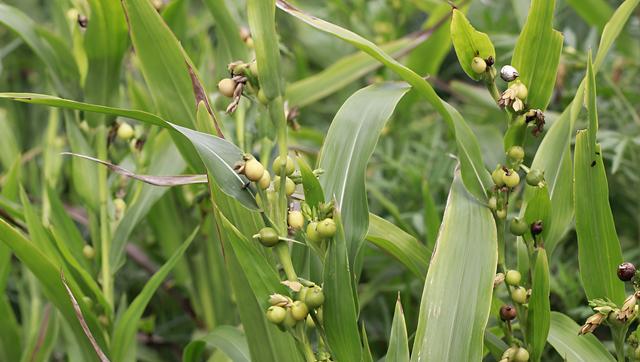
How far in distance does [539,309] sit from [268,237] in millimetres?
232

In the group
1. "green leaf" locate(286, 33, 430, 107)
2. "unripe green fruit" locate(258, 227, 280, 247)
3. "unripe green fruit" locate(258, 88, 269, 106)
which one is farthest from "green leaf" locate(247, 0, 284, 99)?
"green leaf" locate(286, 33, 430, 107)

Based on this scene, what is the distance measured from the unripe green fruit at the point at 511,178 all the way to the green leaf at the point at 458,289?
0.03m

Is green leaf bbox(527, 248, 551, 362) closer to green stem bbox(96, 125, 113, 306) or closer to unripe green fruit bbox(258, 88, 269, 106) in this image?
unripe green fruit bbox(258, 88, 269, 106)

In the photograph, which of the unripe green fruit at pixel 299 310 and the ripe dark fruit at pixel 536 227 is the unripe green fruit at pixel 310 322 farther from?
the ripe dark fruit at pixel 536 227

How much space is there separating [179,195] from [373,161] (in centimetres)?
39

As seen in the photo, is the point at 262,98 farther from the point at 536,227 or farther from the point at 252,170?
the point at 536,227

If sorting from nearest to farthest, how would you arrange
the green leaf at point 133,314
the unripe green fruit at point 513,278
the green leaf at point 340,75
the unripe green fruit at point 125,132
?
the unripe green fruit at point 513,278 → the green leaf at point 133,314 → the unripe green fruit at point 125,132 → the green leaf at point 340,75

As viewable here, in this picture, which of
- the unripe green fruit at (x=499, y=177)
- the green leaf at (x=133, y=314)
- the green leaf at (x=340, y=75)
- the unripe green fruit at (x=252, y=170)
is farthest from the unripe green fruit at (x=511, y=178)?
the green leaf at (x=340, y=75)

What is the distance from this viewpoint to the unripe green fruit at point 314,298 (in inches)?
23.6

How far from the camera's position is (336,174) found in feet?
2.37

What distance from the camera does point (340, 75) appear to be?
1.14m

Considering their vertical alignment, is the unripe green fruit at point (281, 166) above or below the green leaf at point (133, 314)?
above

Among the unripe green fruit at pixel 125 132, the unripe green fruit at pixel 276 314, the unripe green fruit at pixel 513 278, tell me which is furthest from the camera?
the unripe green fruit at pixel 125 132

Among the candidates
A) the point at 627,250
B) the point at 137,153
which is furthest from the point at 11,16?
the point at 627,250
